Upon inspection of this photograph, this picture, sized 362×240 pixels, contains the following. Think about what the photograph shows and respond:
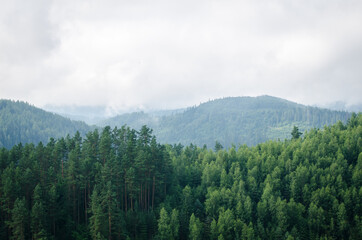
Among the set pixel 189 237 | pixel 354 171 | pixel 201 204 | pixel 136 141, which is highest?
pixel 136 141

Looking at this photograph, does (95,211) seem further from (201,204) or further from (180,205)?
(201,204)

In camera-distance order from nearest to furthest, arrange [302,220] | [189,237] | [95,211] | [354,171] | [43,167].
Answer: [95,211]
[189,237]
[302,220]
[43,167]
[354,171]

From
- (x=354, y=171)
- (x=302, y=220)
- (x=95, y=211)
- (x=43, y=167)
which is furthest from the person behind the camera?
(x=354, y=171)

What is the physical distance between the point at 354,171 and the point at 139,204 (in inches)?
2516

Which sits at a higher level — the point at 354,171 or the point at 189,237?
the point at 354,171

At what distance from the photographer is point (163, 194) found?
79.6 metres

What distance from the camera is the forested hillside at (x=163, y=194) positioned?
5844 cm

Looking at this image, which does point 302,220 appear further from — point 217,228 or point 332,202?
point 217,228

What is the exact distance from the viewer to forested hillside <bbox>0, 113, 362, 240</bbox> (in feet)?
192

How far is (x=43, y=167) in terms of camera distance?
71.9 metres

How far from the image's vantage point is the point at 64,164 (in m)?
75.5

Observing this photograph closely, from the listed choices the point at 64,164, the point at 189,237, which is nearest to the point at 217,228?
→ the point at 189,237

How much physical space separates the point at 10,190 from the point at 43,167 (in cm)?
1500

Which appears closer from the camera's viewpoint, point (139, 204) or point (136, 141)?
point (139, 204)
